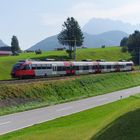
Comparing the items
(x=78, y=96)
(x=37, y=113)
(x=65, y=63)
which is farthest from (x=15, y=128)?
(x=65, y=63)

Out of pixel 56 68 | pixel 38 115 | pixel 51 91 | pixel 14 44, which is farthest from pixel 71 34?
A: pixel 38 115

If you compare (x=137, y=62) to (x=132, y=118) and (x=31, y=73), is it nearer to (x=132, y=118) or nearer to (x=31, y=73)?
(x=31, y=73)

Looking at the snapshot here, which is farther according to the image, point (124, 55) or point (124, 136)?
point (124, 55)

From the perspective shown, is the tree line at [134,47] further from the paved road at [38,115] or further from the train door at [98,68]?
the paved road at [38,115]

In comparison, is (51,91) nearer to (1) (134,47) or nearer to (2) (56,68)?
(2) (56,68)

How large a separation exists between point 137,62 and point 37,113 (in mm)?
104940

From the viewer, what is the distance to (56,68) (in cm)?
7306

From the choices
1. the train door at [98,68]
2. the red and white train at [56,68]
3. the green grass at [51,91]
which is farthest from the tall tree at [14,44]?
the green grass at [51,91]

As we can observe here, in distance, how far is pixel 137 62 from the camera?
14750 centimetres

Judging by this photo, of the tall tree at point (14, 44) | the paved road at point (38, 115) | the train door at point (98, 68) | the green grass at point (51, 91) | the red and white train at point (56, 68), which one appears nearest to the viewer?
the paved road at point (38, 115)

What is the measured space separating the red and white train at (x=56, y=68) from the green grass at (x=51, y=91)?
13.3ft

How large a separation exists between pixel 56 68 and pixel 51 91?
13.9m

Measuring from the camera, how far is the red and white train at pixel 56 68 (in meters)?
63.7

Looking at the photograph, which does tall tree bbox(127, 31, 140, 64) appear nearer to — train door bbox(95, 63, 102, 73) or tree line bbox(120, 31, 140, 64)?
tree line bbox(120, 31, 140, 64)
